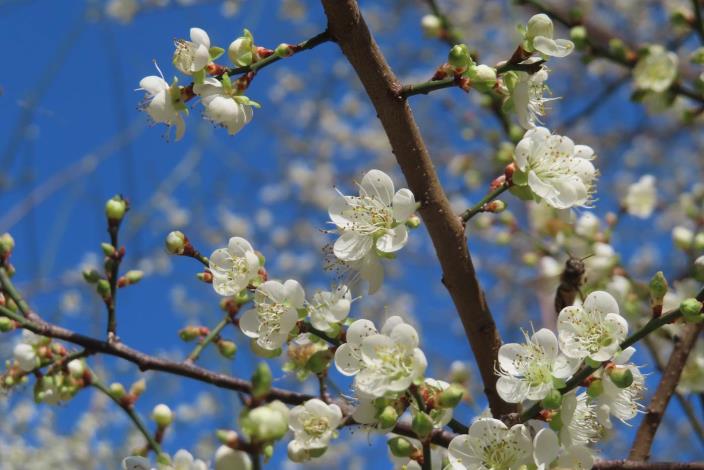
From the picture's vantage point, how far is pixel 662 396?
5.91ft

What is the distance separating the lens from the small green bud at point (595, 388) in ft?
4.57

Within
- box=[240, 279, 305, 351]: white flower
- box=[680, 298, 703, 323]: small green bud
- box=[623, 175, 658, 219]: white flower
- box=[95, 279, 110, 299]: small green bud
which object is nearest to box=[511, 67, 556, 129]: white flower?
box=[680, 298, 703, 323]: small green bud

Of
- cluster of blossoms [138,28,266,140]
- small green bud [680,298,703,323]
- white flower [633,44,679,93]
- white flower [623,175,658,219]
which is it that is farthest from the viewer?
white flower [623,175,658,219]

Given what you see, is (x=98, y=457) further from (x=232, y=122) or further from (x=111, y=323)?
(x=232, y=122)

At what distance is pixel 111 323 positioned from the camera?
169cm

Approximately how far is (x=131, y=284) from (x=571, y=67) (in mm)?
6630

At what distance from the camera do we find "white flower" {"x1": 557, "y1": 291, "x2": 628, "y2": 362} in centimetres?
140

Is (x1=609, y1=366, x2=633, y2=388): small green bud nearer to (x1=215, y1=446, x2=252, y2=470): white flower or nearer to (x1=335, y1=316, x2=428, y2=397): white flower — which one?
(x1=335, y1=316, x2=428, y2=397): white flower

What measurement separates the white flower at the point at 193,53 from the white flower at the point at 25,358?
76 cm

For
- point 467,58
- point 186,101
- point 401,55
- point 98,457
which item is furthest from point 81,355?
point 401,55

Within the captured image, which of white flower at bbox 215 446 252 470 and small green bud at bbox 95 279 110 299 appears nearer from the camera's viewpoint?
white flower at bbox 215 446 252 470

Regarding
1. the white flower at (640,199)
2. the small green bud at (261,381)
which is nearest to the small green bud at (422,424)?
the small green bud at (261,381)

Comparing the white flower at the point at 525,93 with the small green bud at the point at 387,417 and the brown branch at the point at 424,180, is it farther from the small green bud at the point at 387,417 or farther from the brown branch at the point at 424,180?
Result: the small green bud at the point at 387,417

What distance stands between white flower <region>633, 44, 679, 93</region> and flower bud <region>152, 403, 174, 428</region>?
193 cm
